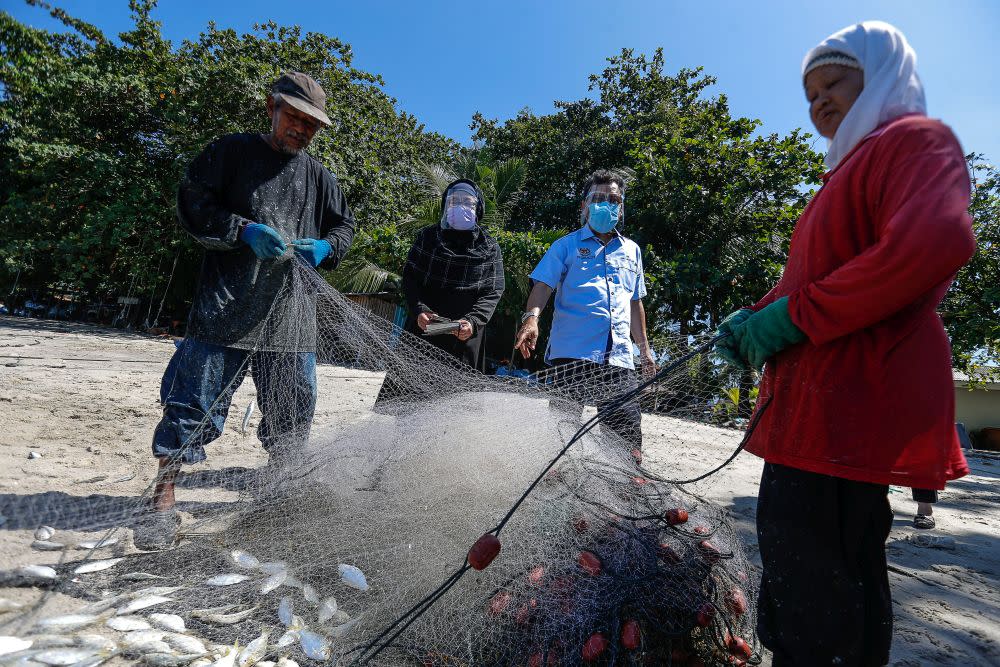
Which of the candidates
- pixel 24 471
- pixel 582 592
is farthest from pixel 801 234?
pixel 24 471

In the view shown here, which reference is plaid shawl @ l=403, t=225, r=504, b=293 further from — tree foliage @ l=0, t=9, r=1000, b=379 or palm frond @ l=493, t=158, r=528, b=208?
palm frond @ l=493, t=158, r=528, b=208

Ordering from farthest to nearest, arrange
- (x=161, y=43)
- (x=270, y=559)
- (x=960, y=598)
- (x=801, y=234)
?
(x=161, y=43) → (x=960, y=598) → (x=270, y=559) → (x=801, y=234)

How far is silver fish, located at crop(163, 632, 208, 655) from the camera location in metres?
1.52

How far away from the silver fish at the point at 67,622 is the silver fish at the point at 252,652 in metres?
0.46

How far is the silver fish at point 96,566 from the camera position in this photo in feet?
5.92

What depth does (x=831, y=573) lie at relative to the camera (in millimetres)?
1275

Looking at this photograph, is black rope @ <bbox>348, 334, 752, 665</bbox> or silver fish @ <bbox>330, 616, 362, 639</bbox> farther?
silver fish @ <bbox>330, 616, 362, 639</bbox>

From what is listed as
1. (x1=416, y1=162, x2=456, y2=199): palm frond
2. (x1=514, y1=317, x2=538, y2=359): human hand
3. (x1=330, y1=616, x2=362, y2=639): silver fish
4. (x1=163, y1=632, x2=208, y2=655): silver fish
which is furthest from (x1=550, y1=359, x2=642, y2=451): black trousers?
(x1=416, y1=162, x2=456, y2=199): palm frond

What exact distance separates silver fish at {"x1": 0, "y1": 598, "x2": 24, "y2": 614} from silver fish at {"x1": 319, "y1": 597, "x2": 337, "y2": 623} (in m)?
0.87

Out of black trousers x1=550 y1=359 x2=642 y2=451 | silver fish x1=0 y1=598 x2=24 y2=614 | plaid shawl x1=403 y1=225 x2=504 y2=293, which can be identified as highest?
plaid shawl x1=403 y1=225 x2=504 y2=293

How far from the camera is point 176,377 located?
242 centimetres

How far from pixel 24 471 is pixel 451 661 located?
2545mm

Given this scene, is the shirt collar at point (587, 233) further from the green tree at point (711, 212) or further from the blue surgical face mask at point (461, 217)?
the green tree at point (711, 212)

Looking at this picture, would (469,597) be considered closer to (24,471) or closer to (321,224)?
(321,224)
